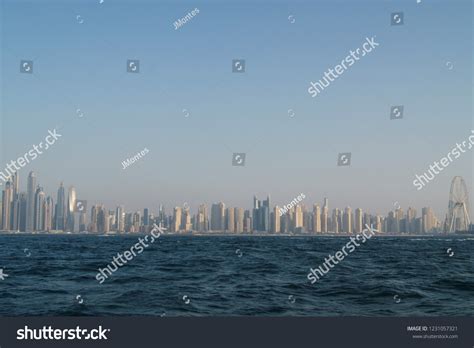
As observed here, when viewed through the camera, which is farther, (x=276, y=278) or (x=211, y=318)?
(x=276, y=278)

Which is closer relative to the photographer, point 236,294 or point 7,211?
point 236,294

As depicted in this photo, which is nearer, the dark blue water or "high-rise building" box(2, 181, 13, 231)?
the dark blue water

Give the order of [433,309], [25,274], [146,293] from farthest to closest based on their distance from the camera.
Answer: [25,274] → [146,293] → [433,309]

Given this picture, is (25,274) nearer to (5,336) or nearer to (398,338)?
(5,336)

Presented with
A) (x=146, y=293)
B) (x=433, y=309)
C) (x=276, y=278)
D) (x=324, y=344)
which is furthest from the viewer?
(x=276, y=278)

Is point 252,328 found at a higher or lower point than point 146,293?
higher

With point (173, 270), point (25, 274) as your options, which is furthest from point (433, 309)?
point (25, 274)

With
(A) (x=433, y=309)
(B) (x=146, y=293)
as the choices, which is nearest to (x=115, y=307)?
(B) (x=146, y=293)

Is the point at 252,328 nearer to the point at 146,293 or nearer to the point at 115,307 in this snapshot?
the point at 115,307

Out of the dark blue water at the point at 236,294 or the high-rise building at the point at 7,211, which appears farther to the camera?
the high-rise building at the point at 7,211
